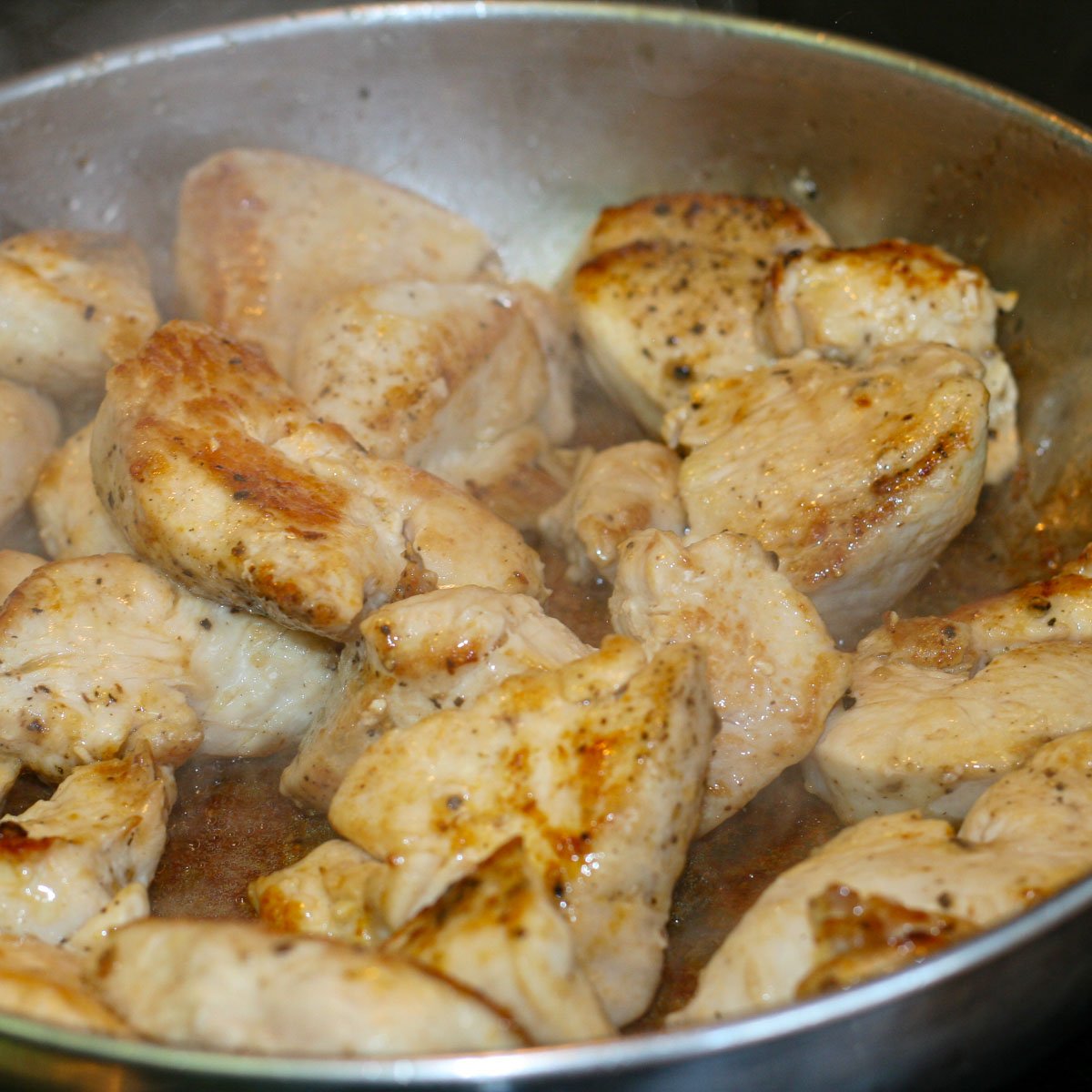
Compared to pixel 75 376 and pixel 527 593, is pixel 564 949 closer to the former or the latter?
pixel 527 593

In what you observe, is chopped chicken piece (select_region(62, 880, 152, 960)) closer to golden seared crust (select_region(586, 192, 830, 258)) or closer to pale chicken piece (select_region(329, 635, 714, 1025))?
pale chicken piece (select_region(329, 635, 714, 1025))

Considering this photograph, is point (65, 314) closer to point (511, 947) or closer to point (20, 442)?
point (20, 442)

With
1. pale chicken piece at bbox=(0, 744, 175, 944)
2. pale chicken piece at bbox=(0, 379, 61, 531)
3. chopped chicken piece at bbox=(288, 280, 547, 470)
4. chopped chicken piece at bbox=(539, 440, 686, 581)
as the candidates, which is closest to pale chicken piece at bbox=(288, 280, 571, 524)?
chopped chicken piece at bbox=(288, 280, 547, 470)

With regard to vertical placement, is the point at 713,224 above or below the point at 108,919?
above

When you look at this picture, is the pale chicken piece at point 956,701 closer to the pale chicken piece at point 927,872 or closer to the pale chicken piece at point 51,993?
the pale chicken piece at point 927,872

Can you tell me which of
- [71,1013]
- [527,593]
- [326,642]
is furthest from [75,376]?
[71,1013]

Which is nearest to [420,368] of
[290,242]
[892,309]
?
[290,242]
